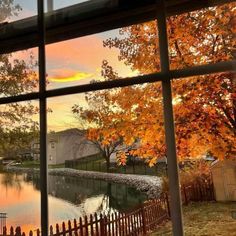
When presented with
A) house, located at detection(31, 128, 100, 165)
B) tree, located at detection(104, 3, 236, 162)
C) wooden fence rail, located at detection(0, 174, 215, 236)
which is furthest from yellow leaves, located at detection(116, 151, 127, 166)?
tree, located at detection(104, 3, 236, 162)

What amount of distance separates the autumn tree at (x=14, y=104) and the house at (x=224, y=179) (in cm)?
93

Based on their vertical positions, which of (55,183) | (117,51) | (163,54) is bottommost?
(55,183)

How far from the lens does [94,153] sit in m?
1.62

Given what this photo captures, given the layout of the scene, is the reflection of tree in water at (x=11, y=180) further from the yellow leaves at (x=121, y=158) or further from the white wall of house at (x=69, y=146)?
the yellow leaves at (x=121, y=158)

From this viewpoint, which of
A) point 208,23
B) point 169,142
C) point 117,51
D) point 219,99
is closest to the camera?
point 169,142

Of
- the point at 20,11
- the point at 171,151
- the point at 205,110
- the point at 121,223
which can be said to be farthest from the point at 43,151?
the point at 205,110

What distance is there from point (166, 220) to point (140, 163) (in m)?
0.32

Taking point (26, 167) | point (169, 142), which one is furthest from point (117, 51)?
point (169, 142)

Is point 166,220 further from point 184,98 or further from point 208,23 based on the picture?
point 208,23

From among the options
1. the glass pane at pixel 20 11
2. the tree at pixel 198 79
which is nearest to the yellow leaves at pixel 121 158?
the tree at pixel 198 79

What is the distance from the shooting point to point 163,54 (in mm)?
874

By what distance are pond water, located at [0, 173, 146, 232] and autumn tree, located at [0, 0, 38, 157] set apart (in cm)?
24

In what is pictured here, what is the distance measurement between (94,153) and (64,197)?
0.29m

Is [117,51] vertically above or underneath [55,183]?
above
